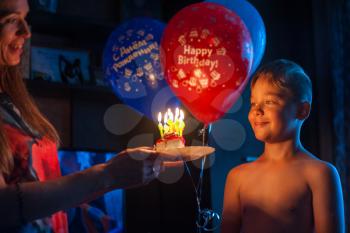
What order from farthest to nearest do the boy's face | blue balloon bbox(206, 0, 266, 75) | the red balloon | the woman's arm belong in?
1. blue balloon bbox(206, 0, 266, 75)
2. the red balloon
3. the boy's face
4. the woman's arm

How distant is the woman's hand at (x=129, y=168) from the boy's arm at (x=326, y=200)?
0.63 metres

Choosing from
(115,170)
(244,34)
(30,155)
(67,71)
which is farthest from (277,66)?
(67,71)

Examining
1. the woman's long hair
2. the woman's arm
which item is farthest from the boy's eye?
the woman's arm

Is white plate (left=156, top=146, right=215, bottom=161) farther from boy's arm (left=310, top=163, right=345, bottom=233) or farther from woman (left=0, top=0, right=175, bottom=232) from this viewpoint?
boy's arm (left=310, top=163, right=345, bottom=233)

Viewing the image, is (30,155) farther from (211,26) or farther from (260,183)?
(211,26)

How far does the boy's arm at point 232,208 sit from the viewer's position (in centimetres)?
179

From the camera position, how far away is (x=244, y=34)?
1.97m

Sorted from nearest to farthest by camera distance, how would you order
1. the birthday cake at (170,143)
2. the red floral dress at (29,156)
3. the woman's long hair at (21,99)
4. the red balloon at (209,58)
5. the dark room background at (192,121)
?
the red floral dress at (29,156), the woman's long hair at (21,99), the birthday cake at (170,143), the red balloon at (209,58), the dark room background at (192,121)

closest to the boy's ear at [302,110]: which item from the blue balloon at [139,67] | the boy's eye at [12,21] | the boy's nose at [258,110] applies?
the boy's nose at [258,110]

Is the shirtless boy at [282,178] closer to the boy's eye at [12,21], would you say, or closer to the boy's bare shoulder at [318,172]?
the boy's bare shoulder at [318,172]

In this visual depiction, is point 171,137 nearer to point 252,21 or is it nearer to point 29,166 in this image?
point 29,166

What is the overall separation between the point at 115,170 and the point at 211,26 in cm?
92

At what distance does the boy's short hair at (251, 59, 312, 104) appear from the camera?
1765 millimetres

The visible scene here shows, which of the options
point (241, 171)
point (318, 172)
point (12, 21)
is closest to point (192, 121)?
point (241, 171)
